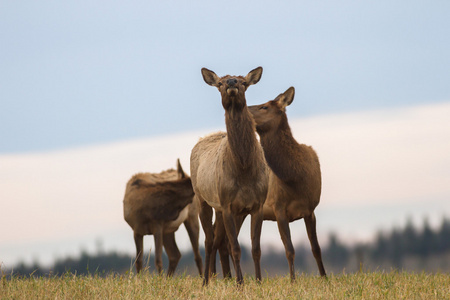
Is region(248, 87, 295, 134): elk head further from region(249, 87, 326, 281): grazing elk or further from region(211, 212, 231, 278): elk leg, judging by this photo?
region(211, 212, 231, 278): elk leg

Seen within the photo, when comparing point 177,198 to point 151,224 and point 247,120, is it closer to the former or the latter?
point 151,224

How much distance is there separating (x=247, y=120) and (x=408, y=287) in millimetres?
3289

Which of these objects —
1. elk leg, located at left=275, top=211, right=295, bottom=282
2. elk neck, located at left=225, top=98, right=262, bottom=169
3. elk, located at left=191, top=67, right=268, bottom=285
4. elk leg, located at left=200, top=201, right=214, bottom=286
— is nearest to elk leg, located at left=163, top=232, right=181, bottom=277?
elk leg, located at left=200, top=201, right=214, bottom=286

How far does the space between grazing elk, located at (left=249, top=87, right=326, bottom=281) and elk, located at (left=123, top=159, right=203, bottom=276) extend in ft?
10.2

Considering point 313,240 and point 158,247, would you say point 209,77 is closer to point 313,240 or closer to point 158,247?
point 313,240

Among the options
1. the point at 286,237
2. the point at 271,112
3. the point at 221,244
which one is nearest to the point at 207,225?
the point at 221,244

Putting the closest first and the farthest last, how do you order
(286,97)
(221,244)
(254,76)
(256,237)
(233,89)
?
(233,89)
(256,237)
(254,76)
(221,244)
(286,97)

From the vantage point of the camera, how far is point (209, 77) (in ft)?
31.7

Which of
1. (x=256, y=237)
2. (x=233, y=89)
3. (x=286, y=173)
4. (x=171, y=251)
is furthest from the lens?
(x=171, y=251)

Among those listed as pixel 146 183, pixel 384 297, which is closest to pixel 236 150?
pixel 384 297

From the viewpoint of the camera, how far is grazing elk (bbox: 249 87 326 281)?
411 inches

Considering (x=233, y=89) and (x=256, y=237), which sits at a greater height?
(x=233, y=89)

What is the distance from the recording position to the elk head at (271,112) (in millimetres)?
10664

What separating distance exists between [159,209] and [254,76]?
502 cm
